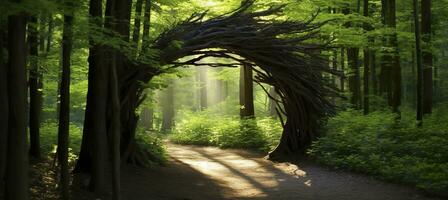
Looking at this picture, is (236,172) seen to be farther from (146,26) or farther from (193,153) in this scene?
(193,153)

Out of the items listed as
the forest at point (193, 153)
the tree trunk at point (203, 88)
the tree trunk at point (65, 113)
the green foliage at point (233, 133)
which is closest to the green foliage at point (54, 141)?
the forest at point (193, 153)

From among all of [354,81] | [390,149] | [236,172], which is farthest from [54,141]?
[354,81]

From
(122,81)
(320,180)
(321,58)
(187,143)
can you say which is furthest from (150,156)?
(187,143)

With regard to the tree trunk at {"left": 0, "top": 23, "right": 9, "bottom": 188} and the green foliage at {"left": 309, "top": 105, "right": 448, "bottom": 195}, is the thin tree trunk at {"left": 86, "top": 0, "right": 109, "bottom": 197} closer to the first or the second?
the tree trunk at {"left": 0, "top": 23, "right": 9, "bottom": 188}

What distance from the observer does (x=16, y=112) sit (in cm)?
556

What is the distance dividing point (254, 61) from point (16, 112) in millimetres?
7671

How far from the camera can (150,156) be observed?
496 inches

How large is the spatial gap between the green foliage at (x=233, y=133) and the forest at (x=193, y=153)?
15 cm

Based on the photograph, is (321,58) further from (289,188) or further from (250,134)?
(250,134)

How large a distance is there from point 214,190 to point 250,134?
8.70 m

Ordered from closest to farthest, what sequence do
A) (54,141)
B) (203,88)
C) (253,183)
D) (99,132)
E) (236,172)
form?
(99,132) → (253,183) → (236,172) → (54,141) → (203,88)

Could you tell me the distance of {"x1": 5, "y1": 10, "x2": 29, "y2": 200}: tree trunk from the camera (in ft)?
18.1

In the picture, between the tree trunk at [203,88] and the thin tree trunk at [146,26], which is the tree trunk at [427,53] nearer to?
the thin tree trunk at [146,26]

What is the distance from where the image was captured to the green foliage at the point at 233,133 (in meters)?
17.6
